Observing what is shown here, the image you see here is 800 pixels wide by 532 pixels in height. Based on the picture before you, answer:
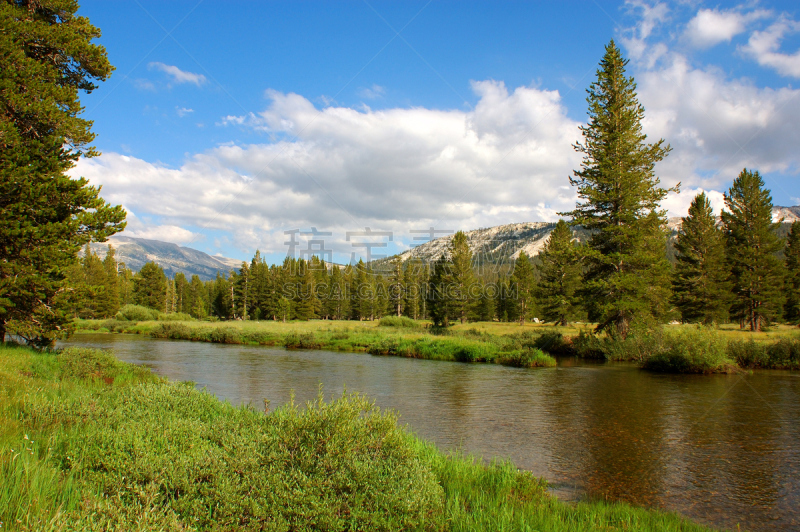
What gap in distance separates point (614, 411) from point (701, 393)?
18.2ft

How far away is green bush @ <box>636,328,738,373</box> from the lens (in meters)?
22.0

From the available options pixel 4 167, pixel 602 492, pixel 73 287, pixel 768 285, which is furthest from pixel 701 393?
pixel 768 285

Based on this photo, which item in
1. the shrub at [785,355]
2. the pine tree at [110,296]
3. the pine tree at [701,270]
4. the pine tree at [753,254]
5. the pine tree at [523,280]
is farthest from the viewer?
the pine tree at [110,296]

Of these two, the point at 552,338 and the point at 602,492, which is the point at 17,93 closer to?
the point at 602,492

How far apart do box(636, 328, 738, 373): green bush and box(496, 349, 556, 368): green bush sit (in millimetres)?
5187

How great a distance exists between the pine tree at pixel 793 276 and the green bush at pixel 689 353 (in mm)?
31657

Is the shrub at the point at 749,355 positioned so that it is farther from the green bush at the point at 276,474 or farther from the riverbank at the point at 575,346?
the green bush at the point at 276,474

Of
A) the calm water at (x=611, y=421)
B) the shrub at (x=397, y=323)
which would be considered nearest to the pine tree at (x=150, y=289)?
the shrub at (x=397, y=323)

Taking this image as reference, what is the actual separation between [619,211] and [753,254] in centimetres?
2370

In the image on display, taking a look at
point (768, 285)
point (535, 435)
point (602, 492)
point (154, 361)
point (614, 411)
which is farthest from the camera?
point (768, 285)

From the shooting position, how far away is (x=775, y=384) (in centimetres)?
1862

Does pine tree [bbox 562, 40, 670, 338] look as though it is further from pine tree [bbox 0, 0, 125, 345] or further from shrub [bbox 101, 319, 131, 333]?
shrub [bbox 101, 319, 131, 333]

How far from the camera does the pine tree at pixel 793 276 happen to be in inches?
1815

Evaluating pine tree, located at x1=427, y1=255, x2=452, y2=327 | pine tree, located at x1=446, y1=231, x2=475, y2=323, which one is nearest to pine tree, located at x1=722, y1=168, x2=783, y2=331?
pine tree, located at x1=446, y1=231, x2=475, y2=323
